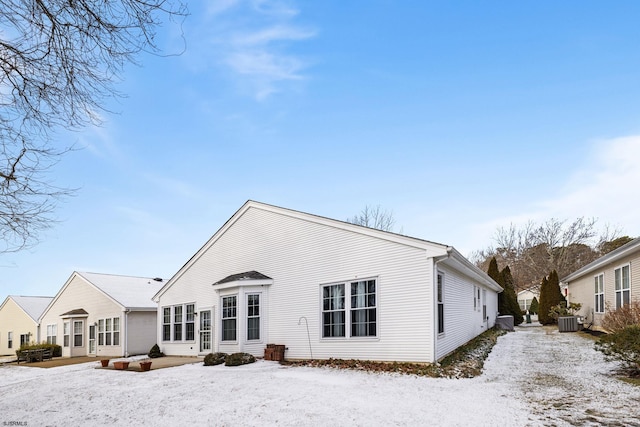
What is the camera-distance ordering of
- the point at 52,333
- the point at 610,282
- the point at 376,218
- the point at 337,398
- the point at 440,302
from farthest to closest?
the point at 376,218 → the point at 52,333 → the point at 610,282 → the point at 440,302 → the point at 337,398

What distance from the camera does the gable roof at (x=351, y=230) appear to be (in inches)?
486

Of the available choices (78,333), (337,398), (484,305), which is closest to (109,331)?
(78,333)

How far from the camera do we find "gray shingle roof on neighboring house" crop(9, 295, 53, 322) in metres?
33.3

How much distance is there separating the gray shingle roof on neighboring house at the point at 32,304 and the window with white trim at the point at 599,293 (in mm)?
34150

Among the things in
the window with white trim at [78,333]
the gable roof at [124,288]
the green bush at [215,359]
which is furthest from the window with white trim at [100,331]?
the green bush at [215,359]

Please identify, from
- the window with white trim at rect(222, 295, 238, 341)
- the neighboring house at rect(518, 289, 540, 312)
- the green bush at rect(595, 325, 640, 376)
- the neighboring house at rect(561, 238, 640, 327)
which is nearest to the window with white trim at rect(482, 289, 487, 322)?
the neighboring house at rect(561, 238, 640, 327)

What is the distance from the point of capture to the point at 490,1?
459 inches

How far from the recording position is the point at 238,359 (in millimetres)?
14859

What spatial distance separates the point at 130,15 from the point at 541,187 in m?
21.9

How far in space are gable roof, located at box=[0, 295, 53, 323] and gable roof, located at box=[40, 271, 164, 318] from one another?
2661mm

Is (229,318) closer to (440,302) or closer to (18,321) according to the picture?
(440,302)

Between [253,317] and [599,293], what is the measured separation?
16231mm

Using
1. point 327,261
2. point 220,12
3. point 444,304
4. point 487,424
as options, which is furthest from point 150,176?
point 487,424

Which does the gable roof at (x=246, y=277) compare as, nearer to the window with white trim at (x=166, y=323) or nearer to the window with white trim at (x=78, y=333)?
the window with white trim at (x=166, y=323)
